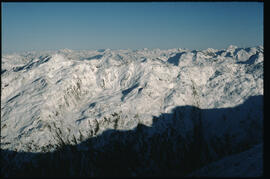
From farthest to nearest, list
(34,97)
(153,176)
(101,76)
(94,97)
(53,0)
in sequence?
(101,76), (94,97), (34,97), (153,176), (53,0)

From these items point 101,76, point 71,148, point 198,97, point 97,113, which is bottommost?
point 71,148

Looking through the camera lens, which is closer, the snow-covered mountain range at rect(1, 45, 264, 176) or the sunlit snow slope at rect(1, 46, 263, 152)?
the sunlit snow slope at rect(1, 46, 263, 152)

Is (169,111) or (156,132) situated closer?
(156,132)

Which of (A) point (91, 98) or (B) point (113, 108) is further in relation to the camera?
(A) point (91, 98)

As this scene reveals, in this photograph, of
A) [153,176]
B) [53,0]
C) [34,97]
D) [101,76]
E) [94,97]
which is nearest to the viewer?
[53,0]

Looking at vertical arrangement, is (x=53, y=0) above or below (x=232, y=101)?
above

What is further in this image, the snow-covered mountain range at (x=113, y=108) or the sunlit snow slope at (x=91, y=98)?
the snow-covered mountain range at (x=113, y=108)

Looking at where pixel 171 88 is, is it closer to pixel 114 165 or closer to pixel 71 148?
pixel 114 165

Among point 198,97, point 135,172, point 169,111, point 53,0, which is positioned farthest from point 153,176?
point 53,0
